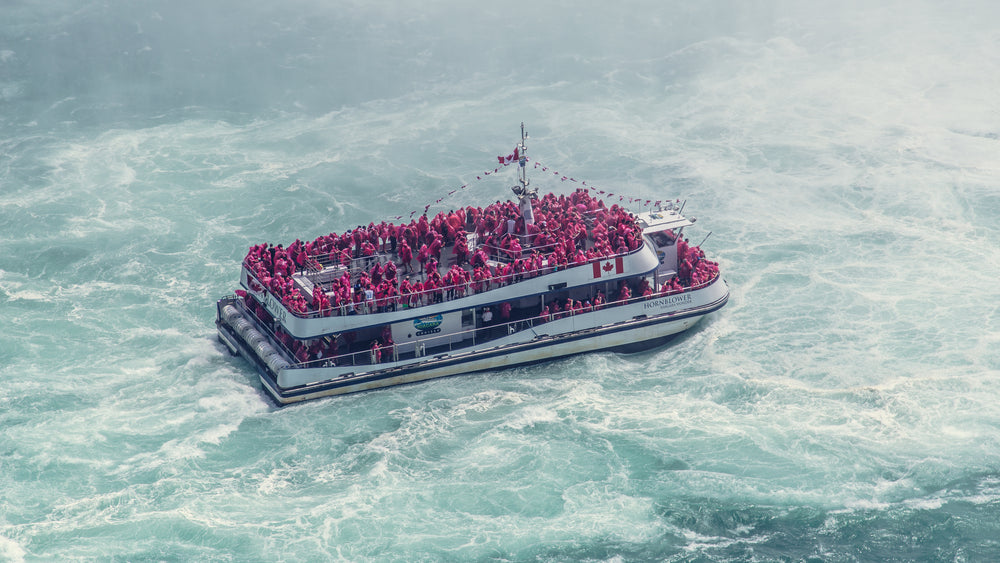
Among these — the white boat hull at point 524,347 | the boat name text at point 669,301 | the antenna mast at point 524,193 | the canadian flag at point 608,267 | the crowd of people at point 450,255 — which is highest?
the antenna mast at point 524,193

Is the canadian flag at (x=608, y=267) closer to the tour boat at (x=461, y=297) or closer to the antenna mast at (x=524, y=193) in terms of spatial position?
the tour boat at (x=461, y=297)

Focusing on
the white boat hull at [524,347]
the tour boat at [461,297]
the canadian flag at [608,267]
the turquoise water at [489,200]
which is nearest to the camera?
the turquoise water at [489,200]

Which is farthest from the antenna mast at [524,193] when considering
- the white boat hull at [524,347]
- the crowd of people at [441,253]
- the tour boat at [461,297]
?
the white boat hull at [524,347]

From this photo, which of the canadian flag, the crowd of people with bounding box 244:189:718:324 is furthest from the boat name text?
the canadian flag

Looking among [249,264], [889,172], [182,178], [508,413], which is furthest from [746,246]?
[182,178]

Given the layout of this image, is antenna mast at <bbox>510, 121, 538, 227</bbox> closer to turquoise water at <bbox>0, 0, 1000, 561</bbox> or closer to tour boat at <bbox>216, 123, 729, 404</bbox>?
tour boat at <bbox>216, 123, 729, 404</bbox>

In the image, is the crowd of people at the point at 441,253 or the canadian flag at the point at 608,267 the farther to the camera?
the canadian flag at the point at 608,267

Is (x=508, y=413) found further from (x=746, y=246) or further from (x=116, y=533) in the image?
(x=746, y=246)

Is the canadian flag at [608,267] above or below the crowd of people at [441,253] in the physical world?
below

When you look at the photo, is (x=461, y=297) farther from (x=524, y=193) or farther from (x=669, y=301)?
(x=669, y=301)
